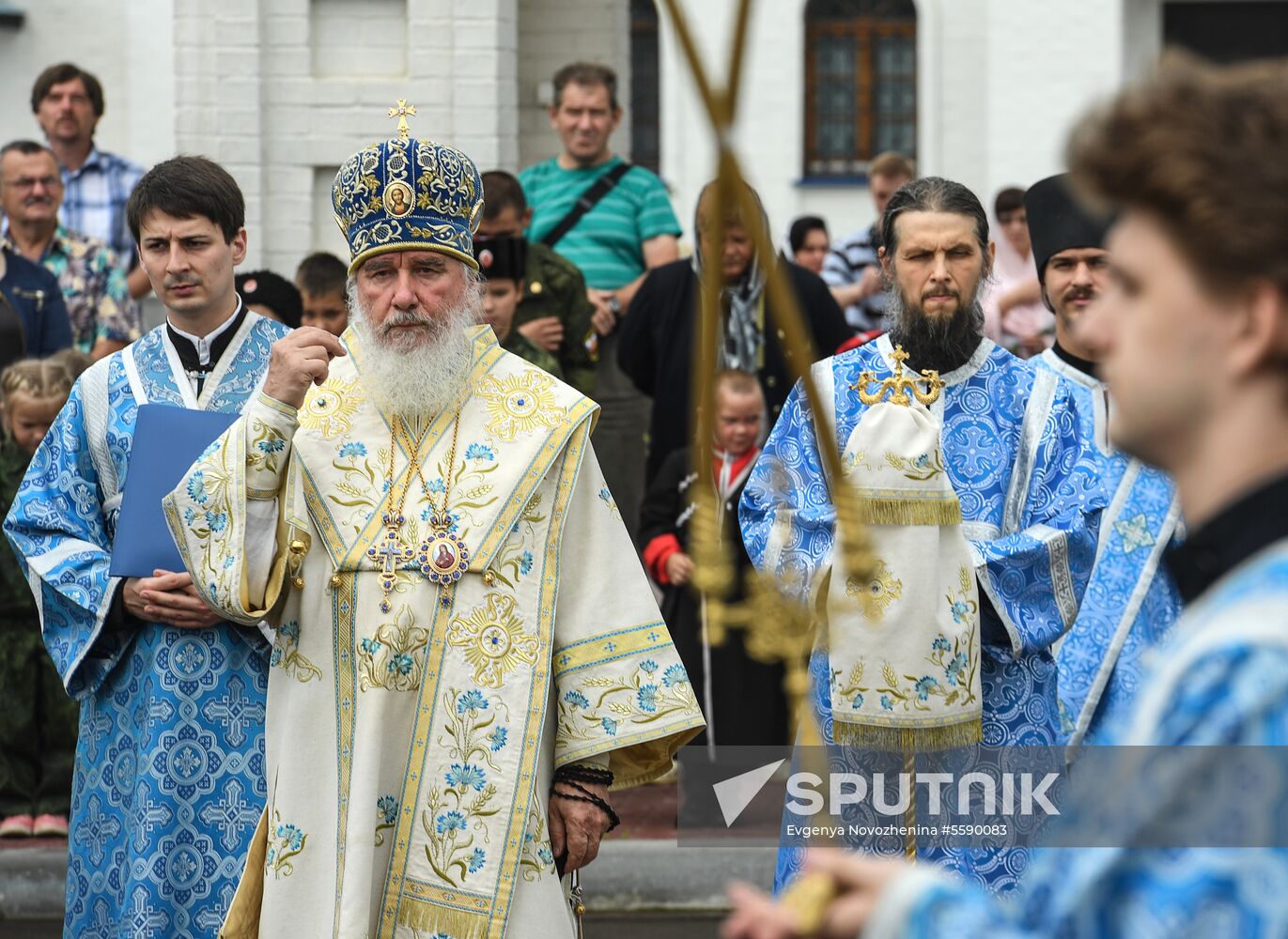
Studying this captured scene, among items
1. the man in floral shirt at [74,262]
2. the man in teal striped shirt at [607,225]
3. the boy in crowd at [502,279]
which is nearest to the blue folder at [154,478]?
the boy in crowd at [502,279]

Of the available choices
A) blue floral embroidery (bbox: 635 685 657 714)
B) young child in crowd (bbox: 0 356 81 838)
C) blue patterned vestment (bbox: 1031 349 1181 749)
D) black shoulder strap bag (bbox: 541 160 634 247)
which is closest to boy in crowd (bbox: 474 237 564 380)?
black shoulder strap bag (bbox: 541 160 634 247)

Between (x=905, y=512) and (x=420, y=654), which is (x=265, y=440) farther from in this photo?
(x=905, y=512)

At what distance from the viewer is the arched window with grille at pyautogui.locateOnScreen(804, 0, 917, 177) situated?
22719mm

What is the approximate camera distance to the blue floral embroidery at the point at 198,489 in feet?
12.9

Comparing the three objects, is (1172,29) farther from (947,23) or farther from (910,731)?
(910,731)

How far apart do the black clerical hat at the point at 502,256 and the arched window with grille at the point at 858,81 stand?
52.8ft

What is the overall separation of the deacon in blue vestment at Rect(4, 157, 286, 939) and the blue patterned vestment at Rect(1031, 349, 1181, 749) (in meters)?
1.97

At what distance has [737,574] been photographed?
6977 millimetres

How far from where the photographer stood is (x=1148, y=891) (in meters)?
1.80

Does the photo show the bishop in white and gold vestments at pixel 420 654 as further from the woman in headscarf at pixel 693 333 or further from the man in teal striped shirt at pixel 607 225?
the man in teal striped shirt at pixel 607 225

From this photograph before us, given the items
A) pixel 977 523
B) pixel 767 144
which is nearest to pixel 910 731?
pixel 977 523

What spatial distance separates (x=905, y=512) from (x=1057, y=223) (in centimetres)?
153

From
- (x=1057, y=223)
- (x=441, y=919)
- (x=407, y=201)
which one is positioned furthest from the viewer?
(x=1057, y=223)

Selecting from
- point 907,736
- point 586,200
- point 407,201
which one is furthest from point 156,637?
point 586,200
